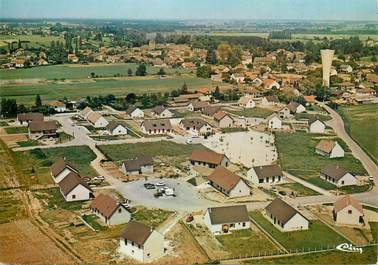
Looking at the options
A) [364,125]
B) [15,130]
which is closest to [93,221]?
[15,130]

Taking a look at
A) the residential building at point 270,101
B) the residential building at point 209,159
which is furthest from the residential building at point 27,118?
the residential building at point 270,101

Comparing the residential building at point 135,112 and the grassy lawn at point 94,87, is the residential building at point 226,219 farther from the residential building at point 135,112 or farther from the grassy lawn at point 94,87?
the grassy lawn at point 94,87

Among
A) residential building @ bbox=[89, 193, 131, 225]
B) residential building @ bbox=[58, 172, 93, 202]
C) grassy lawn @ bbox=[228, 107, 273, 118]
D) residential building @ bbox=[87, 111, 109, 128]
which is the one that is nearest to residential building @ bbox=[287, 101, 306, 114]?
grassy lawn @ bbox=[228, 107, 273, 118]

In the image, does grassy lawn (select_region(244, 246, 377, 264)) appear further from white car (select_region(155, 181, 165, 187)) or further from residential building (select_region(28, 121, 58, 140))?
residential building (select_region(28, 121, 58, 140))

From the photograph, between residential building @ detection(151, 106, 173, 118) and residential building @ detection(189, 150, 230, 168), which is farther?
residential building @ detection(151, 106, 173, 118)

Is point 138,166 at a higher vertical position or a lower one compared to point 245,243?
higher

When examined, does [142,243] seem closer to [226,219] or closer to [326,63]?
[226,219]

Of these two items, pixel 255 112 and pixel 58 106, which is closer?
pixel 58 106
